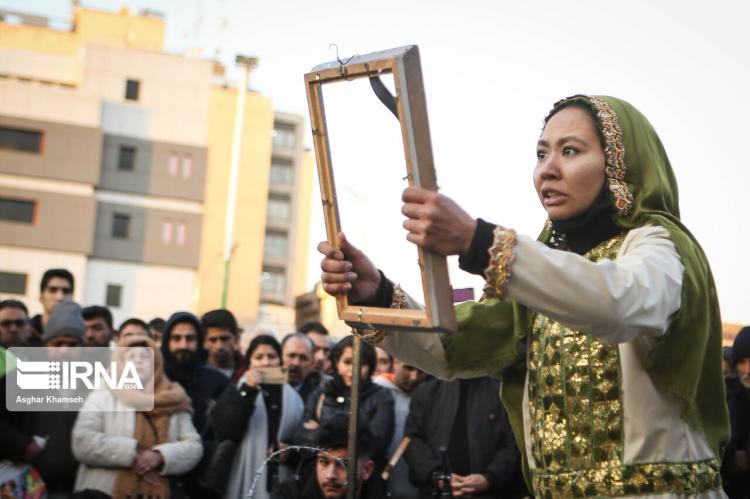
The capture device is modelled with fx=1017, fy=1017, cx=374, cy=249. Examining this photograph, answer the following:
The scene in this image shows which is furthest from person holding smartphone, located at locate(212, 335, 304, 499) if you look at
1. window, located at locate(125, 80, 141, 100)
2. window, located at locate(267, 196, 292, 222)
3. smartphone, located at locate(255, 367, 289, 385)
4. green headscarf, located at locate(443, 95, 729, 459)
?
A: window, located at locate(267, 196, 292, 222)

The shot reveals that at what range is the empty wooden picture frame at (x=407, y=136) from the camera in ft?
8.56

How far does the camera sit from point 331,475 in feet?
20.2

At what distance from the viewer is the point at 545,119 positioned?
11.2ft

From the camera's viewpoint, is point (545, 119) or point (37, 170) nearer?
point (545, 119)

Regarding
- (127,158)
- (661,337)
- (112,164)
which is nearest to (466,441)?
(661,337)

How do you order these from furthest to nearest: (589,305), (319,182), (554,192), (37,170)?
(37,170) < (554,192) < (319,182) < (589,305)

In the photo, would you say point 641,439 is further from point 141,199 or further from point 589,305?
point 141,199

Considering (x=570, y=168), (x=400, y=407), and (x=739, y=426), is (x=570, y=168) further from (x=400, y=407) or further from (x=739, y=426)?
(x=739, y=426)

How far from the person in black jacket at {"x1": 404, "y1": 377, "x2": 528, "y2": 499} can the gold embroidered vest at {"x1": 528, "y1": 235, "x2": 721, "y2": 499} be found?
305 centimetres

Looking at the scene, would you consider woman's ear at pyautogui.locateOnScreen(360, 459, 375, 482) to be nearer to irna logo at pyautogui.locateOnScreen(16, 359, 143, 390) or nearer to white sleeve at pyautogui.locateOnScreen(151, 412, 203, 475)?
white sleeve at pyautogui.locateOnScreen(151, 412, 203, 475)

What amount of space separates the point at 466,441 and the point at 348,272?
150 inches

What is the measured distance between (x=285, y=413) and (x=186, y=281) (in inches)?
1723

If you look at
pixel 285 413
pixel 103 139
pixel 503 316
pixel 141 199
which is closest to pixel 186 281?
pixel 141 199

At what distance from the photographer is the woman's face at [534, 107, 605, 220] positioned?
124 inches
